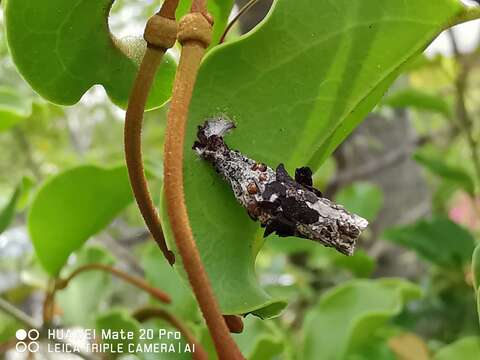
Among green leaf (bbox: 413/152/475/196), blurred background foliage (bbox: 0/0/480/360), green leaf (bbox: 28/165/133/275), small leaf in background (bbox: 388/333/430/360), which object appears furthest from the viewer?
green leaf (bbox: 413/152/475/196)

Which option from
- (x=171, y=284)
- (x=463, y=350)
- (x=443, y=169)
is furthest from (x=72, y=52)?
(x=443, y=169)

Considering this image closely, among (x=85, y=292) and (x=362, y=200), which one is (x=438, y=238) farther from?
(x=85, y=292)

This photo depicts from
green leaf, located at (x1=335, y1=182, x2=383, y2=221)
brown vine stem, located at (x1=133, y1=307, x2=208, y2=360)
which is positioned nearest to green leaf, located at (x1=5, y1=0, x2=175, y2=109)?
brown vine stem, located at (x1=133, y1=307, x2=208, y2=360)

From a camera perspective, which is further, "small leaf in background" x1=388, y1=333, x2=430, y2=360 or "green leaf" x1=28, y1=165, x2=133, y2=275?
"small leaf in background" x1=388, y1=333, x2=430, y2=360

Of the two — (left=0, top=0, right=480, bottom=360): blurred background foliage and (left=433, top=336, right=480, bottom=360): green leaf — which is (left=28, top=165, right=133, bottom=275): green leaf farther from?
(left=433, top=336, right=480, bottom=360): green leaf

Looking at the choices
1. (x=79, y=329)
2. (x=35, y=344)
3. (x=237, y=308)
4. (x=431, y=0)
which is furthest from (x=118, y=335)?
(x=431, y=0)

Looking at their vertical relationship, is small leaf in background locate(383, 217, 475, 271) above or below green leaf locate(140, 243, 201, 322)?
above
